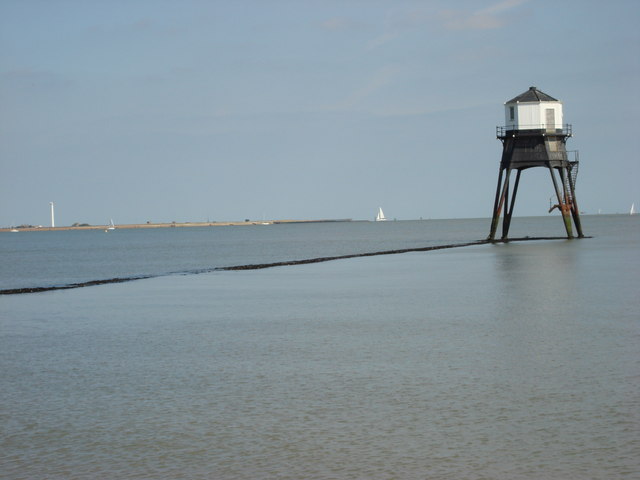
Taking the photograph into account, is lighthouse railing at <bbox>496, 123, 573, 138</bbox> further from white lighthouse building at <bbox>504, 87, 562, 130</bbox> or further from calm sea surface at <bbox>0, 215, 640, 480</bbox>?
calm sea surface at <bbox>0, 215, 640, 480</bbox>

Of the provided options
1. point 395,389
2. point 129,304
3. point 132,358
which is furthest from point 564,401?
point 129,304

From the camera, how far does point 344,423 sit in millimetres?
11438

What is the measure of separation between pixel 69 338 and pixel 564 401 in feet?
42.0

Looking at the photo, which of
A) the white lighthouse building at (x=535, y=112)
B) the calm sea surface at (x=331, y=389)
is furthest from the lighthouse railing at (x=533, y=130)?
the calm sea surface at (x=331, y=389)

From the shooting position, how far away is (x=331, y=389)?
13547 millimetres

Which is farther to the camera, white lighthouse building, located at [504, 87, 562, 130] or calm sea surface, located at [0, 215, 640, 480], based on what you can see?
white lighthouse building, located at [504, 87, 562, 130]

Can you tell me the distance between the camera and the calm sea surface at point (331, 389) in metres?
9.88

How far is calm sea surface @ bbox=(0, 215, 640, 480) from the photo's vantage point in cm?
988

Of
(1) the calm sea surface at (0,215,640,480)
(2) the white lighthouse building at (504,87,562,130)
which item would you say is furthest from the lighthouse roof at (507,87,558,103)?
(1) the calm sea surface at (0,215,640,480)

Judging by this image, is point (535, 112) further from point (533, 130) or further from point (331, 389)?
point (331, 389)

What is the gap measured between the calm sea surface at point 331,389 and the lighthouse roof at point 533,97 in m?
38.6

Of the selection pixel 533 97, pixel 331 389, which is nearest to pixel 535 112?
pixel 533 97

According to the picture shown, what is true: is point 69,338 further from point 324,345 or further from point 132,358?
point 324,345

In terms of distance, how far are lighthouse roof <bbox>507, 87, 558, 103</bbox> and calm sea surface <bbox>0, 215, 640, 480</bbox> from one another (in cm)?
3857
